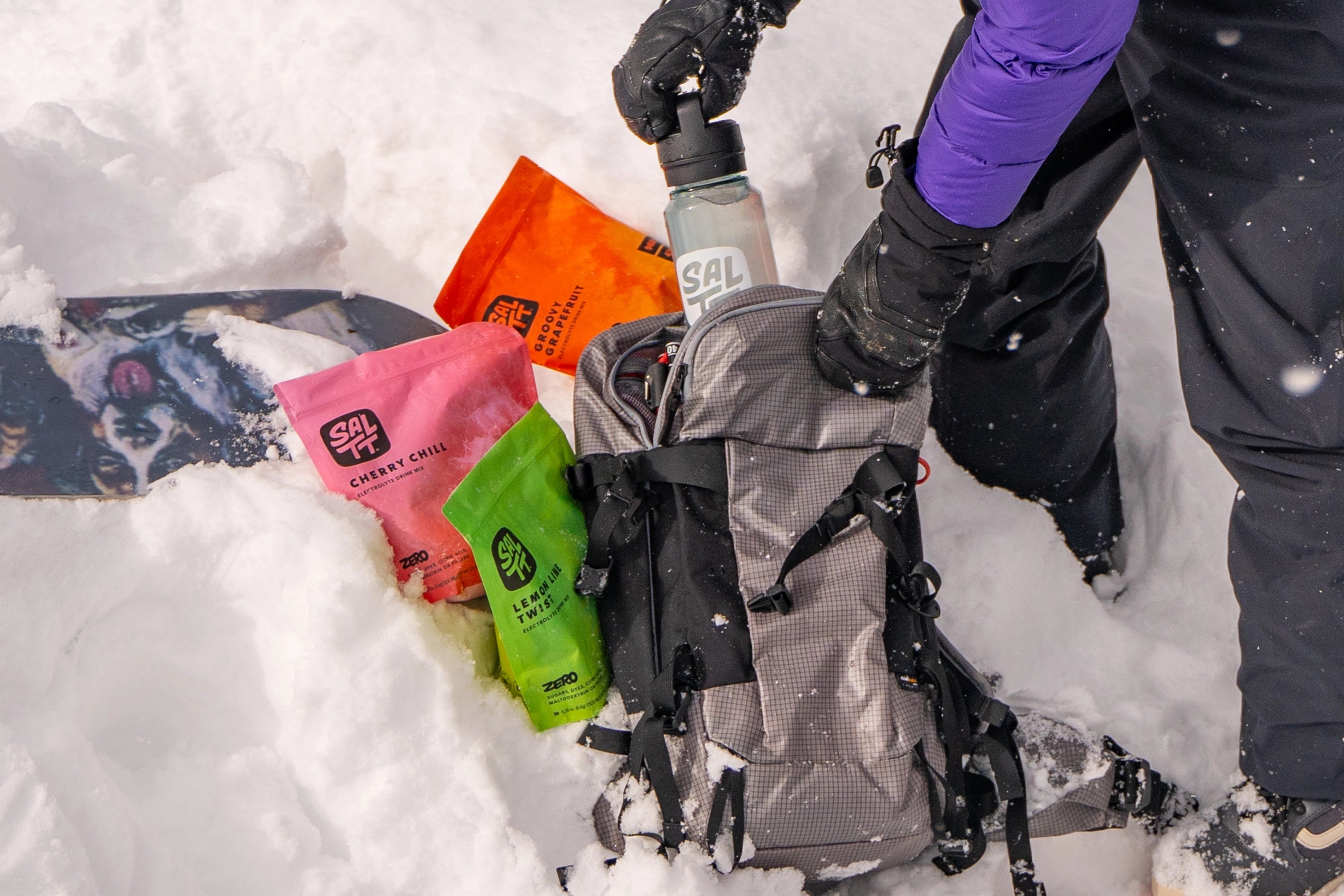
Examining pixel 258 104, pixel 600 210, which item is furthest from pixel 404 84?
pixel 600 210

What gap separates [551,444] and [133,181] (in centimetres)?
93

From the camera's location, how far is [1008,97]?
854mm

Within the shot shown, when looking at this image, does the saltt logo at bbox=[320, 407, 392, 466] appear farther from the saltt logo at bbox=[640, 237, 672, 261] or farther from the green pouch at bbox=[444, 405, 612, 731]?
the saltt logo at bbox=[640, 237, 672, 261]

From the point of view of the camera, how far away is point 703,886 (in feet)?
3.42

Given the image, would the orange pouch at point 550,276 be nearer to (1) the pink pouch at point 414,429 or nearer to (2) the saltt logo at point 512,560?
(1) the pink pouch at point 414,429

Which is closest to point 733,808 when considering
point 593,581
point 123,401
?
point 593,581

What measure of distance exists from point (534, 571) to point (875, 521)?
1.46 ft

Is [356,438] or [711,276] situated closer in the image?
[356,438]

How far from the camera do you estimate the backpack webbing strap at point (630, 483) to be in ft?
3.69

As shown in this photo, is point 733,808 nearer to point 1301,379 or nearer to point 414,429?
point 414,429

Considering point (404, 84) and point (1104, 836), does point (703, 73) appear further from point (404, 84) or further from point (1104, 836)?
point (1104, 836)

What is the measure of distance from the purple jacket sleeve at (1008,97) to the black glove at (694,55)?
359 mm

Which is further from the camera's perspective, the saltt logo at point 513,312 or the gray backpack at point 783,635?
the saltt logo at point 513,312

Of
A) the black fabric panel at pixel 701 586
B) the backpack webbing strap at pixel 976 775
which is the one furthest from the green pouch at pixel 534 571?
the backpack webbing strap at pixel 976 775
